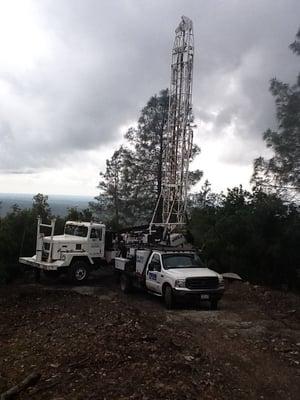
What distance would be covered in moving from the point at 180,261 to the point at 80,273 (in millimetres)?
6413

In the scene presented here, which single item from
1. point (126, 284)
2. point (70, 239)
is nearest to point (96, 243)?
point (70, 239)

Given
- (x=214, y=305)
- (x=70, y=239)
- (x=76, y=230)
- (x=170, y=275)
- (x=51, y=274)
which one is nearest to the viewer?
(x=170, y=275)

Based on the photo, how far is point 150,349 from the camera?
9.33m

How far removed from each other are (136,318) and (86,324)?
1.31 m

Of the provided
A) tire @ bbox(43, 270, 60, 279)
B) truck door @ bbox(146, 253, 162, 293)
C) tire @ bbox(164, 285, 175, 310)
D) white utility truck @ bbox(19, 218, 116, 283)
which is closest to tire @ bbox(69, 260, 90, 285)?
white utility truck @ bbox(19, 218, 116, 283)

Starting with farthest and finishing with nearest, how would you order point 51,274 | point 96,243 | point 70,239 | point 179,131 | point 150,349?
1. point 179,131
2. point 51,274
3. point 96,243
4. point 70,239
5. point 150,349

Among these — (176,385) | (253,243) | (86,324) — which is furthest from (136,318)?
(253,243)

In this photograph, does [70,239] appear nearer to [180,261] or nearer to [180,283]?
[180,261]

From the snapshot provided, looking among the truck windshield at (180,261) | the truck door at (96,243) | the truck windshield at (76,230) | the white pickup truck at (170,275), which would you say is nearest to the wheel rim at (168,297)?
the white pickup truck at (170,275)

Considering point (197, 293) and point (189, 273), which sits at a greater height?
point (189, 273)

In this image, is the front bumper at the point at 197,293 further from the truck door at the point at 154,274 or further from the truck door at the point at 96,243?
the truck door at the point at 96,243

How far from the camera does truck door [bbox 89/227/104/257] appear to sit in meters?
20.9

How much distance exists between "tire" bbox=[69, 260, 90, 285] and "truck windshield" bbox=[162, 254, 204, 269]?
234 inches

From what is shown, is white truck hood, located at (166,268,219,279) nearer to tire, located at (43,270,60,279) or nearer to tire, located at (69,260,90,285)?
tire, located at (69,260,90,285)
